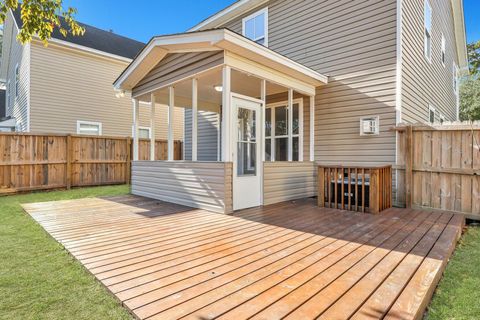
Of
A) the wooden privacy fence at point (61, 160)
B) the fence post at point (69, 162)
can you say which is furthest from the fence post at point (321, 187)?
the fence post at point (69, 162)

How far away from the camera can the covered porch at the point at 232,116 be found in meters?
4.85

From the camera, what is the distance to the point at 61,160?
8.28m

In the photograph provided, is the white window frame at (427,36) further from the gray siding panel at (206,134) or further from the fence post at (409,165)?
the gray siding panel at (206,134)

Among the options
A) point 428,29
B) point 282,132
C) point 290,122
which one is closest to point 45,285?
point 290,122

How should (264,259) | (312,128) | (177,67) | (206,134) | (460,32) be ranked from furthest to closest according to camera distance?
(460,32)
(206,134)
(312,128)
(177,67)
(264,259)

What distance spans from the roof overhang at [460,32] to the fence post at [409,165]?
9159 millimetres

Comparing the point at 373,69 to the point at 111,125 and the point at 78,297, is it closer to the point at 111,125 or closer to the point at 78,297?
the point at 78,297

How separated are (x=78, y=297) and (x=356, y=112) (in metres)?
6.18

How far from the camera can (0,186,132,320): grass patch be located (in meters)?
1.83

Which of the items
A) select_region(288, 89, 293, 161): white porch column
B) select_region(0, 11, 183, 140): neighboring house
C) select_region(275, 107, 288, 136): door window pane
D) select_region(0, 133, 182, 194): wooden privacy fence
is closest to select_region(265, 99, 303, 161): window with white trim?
select_region(275, 107, 288, 136): door window pane

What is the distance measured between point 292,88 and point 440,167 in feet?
10.9

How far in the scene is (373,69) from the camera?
19.9 feet

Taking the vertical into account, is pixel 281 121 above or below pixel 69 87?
below

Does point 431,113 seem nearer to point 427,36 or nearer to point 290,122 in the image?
point 427,36
